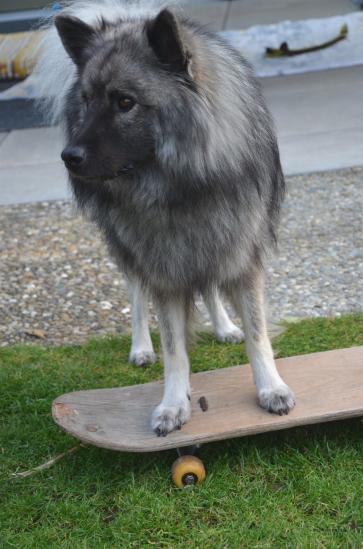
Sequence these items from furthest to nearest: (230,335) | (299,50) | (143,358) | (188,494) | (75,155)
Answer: (299,50)
(230,335)
(143,358)
(188,494)
(75,155)

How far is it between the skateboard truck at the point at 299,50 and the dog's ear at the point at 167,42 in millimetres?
6119

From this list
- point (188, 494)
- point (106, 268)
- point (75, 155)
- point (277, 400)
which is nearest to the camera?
point (75, 155)

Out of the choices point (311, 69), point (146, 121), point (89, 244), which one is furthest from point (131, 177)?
point (311, 69)

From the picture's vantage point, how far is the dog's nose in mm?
2582

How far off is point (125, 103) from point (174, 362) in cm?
109

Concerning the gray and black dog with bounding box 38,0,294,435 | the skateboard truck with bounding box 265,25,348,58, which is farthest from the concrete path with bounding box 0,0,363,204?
the gray and black dog with bounding box 38,0,294,435

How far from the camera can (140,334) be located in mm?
3969

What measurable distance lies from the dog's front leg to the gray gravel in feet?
3.97

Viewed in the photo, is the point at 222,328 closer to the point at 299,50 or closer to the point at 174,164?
the point at 174,164

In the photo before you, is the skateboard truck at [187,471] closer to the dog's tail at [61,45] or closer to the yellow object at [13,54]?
the dog's tail at [61,45]

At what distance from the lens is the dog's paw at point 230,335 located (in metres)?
4.05

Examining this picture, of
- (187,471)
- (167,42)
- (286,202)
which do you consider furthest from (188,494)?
(286,202)

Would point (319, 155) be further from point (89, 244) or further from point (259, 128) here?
point (259, 128)

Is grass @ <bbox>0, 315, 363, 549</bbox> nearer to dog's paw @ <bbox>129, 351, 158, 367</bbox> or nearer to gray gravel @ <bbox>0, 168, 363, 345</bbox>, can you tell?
dog's paw @ <bbox>129, 351, 158, 367</bbox>
